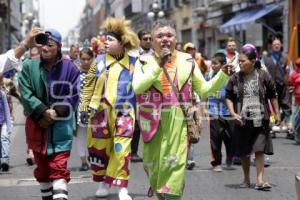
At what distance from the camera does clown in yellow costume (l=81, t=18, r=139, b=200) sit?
8.42m

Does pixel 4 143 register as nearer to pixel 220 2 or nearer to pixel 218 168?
pixel 218 168

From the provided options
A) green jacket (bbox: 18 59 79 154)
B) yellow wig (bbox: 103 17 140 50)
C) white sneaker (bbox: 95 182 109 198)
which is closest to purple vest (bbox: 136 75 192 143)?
green jacket (bbox: 18 59 79 154)

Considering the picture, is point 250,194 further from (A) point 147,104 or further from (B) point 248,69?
(A) point 147,104

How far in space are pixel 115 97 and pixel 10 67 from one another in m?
1.53

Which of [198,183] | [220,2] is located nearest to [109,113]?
[198,183]

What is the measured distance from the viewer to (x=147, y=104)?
6.65 meters

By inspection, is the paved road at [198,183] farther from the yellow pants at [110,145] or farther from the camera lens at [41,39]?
the camera lens at [41,39]

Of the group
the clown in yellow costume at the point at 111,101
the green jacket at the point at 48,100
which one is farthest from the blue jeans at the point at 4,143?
the green jacket at the point at 48,100

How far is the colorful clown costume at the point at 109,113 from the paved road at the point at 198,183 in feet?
1.63

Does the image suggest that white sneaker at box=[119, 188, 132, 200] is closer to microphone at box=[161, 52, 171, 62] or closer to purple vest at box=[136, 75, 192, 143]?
purple vest at box=[136, 75, 192, 143]

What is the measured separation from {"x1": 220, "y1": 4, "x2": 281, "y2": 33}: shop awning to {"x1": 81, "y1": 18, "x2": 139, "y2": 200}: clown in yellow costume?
66.2 feet

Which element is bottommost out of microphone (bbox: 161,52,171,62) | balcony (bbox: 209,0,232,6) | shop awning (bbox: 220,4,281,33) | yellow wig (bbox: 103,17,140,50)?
microphone (bbox: 161,52,171,62)

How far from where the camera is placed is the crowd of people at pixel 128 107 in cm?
660

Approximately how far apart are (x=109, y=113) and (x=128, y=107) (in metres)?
0.23
